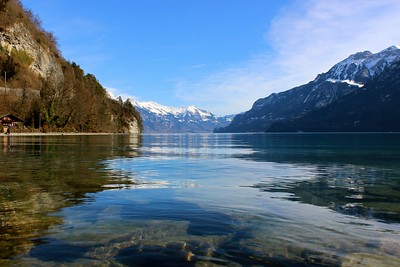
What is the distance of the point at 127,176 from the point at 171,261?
15.6 metres

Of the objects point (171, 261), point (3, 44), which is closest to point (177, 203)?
point (171, 261)

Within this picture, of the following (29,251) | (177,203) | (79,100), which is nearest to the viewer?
(29,251)

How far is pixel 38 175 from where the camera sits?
850 inches

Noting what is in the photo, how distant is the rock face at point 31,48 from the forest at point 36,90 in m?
0.39

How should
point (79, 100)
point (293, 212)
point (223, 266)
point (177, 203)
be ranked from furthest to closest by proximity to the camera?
point (79, 100) → point (177, 203) → point (293, 212) → point (223, 266)

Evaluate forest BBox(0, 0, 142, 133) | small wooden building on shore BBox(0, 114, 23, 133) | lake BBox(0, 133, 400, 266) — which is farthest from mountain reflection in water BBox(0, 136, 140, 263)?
forest BBox(0, 0, 142, 133)

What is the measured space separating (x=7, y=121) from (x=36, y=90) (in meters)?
27.5

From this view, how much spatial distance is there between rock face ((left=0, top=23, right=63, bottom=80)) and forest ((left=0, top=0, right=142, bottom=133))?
1.29 ft

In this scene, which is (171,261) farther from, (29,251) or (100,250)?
(29,251)

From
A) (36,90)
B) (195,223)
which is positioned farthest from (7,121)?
(195,223)

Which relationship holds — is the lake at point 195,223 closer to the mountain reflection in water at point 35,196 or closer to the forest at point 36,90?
the mountain reflection in water at point 35,196

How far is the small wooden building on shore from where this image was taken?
11120 centimetres

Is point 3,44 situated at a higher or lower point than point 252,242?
higher

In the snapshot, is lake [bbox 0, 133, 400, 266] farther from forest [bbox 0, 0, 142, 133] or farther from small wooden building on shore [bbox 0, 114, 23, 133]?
forest [bbox 0, 0, 142, 133]
